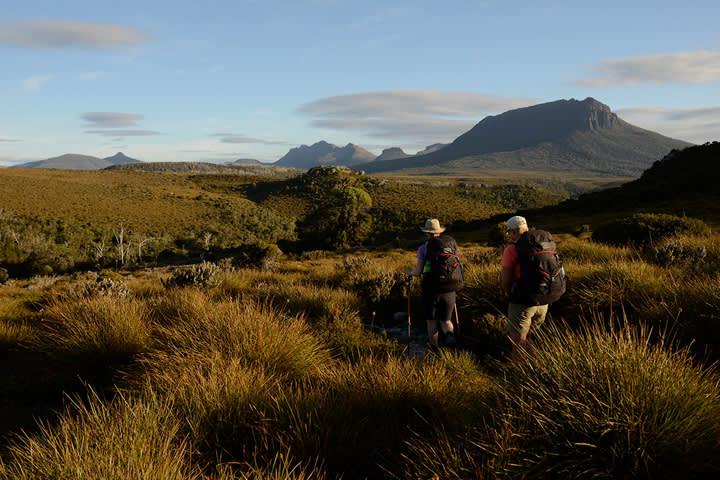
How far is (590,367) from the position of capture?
7.80 feet

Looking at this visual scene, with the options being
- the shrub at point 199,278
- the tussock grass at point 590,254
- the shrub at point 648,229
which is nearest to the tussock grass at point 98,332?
the shrub at point 199,278

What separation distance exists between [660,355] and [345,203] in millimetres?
80035

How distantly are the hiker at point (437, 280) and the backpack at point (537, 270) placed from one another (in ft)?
4.30

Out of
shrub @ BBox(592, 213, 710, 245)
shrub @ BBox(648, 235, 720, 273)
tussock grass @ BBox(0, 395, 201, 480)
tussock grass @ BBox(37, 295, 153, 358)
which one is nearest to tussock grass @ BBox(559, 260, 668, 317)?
shrub @ BBox(648, 235, 720, 273)

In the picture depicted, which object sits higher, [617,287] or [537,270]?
[537,270]

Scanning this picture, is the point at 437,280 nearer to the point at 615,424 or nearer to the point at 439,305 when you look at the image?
the point at 439,305

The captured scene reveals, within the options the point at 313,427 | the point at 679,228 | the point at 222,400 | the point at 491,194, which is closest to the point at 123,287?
the point at 222,400

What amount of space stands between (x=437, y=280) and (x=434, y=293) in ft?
0.78

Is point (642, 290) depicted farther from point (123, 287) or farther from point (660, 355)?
point (123, 287)

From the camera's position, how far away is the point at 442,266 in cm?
562

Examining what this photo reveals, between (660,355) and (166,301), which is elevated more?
(660,355)

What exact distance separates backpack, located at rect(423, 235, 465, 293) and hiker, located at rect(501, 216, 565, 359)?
1.08 m

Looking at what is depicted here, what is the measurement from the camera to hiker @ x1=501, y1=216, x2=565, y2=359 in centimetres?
437

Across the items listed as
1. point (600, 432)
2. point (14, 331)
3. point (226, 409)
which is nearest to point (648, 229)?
point (600, 432)
